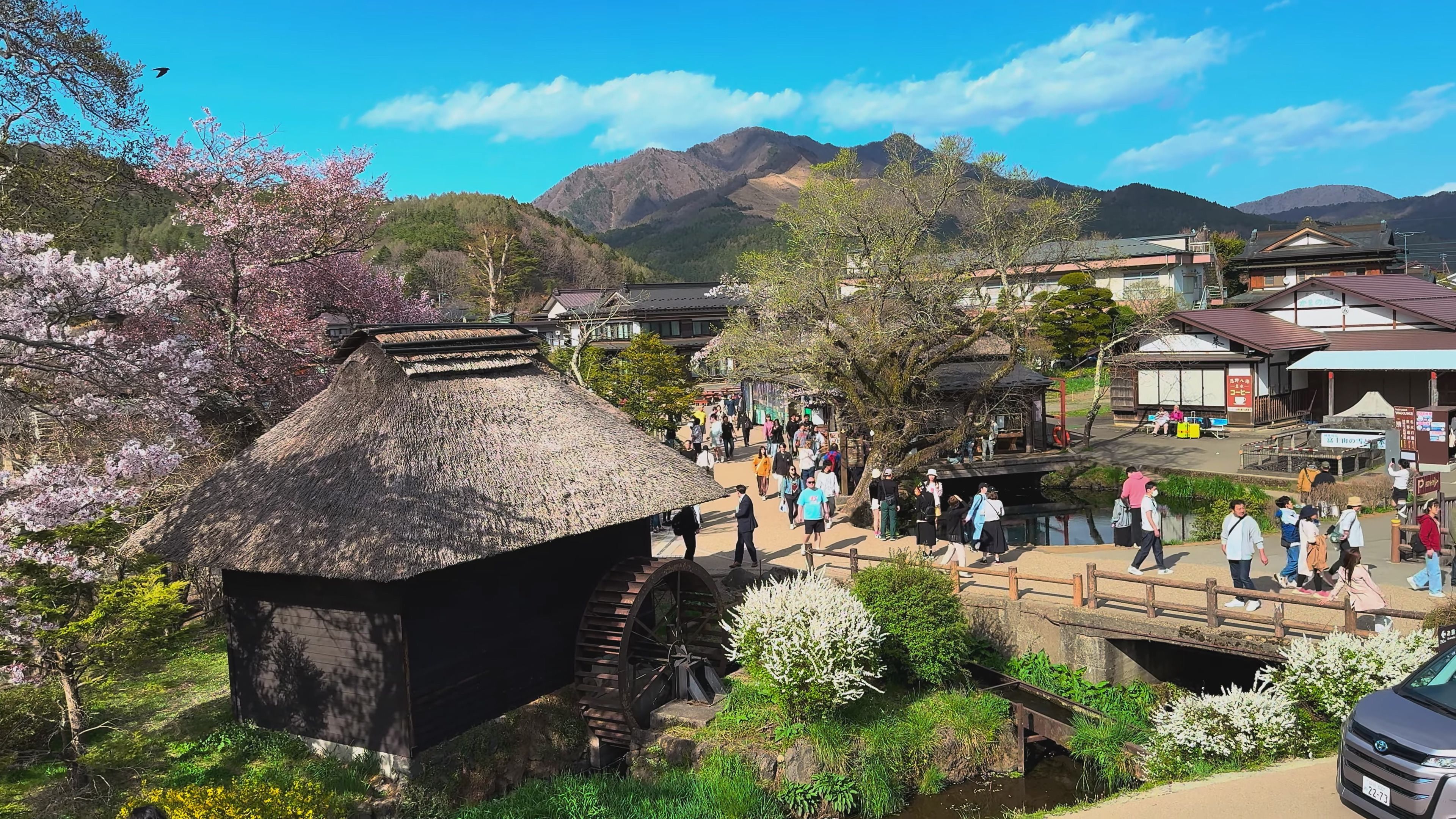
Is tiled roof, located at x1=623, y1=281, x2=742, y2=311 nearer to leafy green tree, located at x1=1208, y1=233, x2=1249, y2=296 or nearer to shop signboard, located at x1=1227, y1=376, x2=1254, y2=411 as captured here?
shop signboard, located at x1=1227, y1=376, x2=1254, y2=411

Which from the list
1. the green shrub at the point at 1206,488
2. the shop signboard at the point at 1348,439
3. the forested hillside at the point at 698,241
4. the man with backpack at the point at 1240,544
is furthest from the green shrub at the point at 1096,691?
the forested hillside at the point at 698,241

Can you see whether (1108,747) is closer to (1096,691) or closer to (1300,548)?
(1096,691)

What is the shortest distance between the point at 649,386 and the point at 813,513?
13.0 m

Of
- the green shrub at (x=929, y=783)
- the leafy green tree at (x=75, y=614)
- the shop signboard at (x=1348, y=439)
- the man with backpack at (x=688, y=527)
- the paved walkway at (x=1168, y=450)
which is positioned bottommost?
the green shrub at (x=929, y=783)

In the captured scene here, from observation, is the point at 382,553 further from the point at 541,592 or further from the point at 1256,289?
the point at 1256,289

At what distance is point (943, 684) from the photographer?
1405 cm

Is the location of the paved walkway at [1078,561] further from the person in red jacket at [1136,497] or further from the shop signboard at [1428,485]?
the shop signboard at [1428,485]

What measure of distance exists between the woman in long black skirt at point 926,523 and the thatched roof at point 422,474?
481 cm

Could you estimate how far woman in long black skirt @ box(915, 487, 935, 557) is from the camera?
1748cm

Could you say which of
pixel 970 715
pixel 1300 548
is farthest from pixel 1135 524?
pixel 970 715

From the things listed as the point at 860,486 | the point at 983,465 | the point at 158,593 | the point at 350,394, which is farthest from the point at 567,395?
the point at 983,465

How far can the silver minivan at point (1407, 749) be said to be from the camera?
7133mm

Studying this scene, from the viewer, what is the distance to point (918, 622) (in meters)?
13.8

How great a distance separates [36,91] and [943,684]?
1483cm
